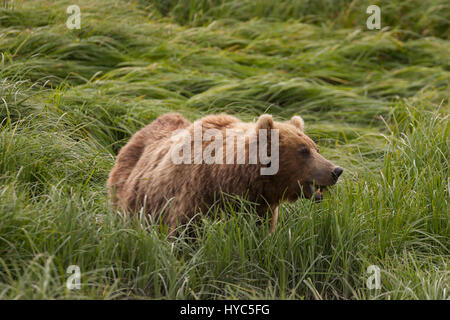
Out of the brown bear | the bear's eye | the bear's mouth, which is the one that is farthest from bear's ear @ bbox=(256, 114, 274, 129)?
the bear's mouth

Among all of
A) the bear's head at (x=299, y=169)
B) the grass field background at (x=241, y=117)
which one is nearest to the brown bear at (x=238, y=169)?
the bear's head at (x=299, y=169)

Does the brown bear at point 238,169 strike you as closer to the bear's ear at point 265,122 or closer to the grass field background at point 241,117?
the bear's ear at point 265,122

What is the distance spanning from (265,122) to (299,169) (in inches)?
14.7

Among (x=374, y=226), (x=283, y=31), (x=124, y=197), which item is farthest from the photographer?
(x=283, y=31)

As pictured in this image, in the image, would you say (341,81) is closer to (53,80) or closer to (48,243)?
(53,80)

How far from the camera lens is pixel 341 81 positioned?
7.99m

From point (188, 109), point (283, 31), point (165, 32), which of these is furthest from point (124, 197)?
point (283, 31)

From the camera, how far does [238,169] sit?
12.7ft

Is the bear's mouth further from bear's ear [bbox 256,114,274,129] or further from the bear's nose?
bear's ear [bbox 256,114,274,129]

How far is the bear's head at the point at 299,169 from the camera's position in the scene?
3.88 metres

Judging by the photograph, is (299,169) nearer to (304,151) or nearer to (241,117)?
(304,151)

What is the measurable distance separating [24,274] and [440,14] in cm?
910

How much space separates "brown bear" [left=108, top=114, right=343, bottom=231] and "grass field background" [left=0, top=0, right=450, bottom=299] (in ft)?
0.46

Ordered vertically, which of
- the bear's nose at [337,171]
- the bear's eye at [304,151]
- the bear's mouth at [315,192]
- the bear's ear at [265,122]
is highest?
the bear's ear at [265,122]
